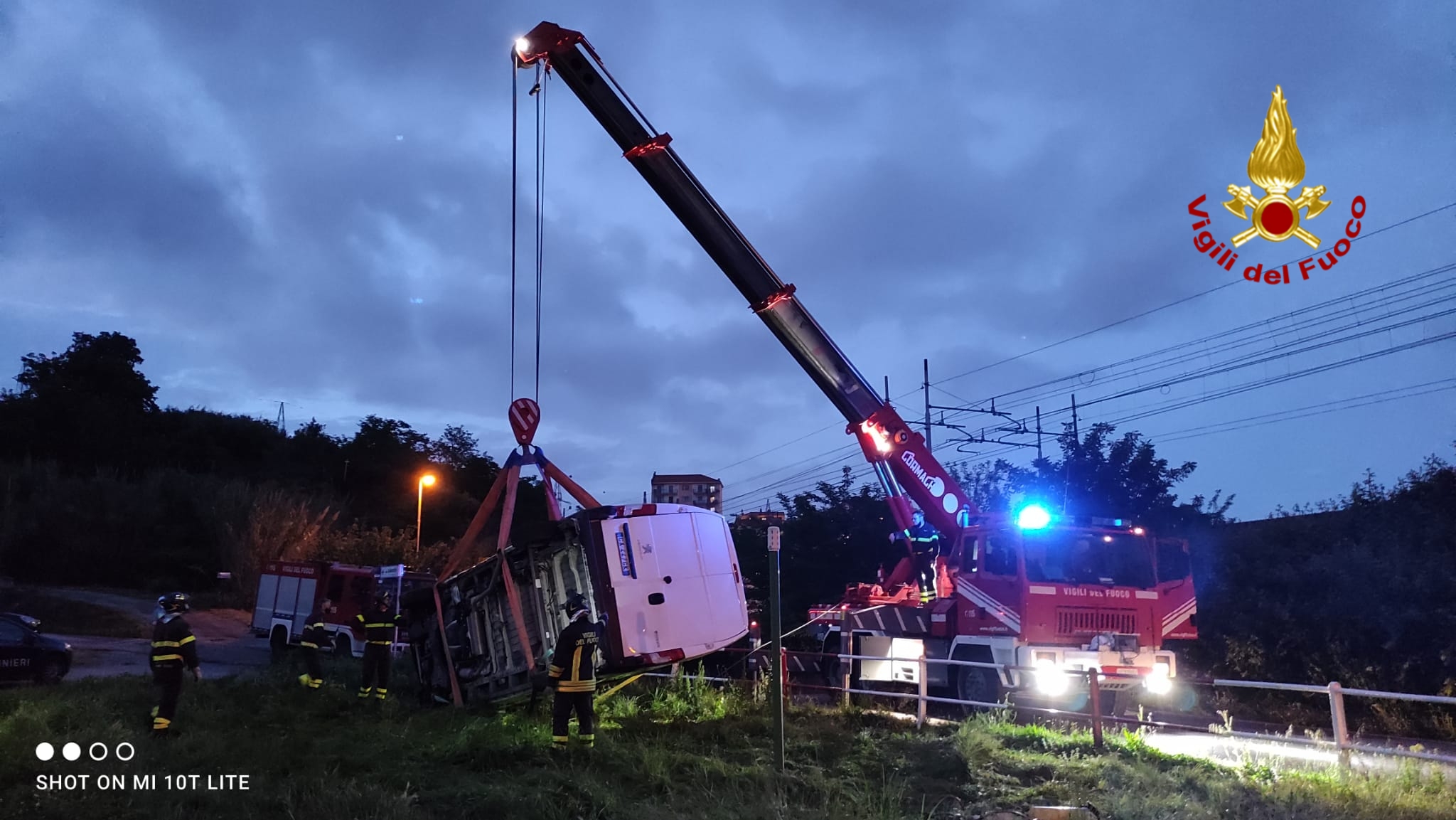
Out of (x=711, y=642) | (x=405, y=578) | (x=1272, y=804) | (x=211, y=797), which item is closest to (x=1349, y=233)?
(x=1272, y=804)

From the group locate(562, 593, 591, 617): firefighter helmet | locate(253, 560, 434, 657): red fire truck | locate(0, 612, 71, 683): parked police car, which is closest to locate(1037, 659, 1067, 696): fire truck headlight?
locate(562, 593, 591, 617): firefighter helmet

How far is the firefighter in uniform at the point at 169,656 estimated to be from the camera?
9836 millimetres

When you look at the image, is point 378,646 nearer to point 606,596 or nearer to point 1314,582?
point 606,596

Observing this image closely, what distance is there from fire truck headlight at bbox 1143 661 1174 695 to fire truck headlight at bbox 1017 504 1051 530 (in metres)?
2.27

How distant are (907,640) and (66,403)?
5144 cm

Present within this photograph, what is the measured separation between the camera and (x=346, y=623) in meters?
21.3

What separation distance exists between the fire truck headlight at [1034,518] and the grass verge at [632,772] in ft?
9.13

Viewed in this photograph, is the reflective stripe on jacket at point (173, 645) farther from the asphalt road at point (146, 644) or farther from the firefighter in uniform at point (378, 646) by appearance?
the asphalt road at point (146, 644)

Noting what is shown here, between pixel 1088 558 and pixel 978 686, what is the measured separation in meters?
2.35

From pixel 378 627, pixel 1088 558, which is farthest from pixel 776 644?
pixel 378 627

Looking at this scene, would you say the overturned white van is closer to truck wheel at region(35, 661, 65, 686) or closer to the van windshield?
the van windshield

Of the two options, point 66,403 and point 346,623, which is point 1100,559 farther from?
point 66,403

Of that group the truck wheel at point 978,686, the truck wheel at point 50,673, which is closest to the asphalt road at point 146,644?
the truck wheel at point 50,673

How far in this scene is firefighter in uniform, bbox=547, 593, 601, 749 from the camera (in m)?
9.18
